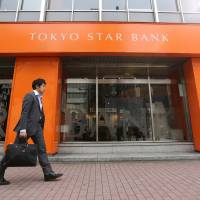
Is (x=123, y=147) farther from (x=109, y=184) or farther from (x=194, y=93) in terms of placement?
(x=109, y=184)

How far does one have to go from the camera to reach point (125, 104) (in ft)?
32.0

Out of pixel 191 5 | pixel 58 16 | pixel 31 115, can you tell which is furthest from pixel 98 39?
pixel 191 5

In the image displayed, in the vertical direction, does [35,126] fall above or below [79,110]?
below

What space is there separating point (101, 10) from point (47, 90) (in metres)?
4.44

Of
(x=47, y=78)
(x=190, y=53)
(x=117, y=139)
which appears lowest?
(x=117, y=139)

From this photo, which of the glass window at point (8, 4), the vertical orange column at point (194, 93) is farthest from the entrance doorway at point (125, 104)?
the glass window at point (8, 4)

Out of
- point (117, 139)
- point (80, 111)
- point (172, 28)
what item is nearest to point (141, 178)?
point (117, 139)

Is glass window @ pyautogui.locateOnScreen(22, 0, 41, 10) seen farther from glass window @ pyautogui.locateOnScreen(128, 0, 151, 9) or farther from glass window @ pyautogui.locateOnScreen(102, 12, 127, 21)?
glass window @ pyautogui.locateOnScreen(128, 0, 151, 9)

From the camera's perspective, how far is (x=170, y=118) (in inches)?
382

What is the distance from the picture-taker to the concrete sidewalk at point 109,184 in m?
3.67

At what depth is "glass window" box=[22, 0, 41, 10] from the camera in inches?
393

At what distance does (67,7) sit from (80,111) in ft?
15.3

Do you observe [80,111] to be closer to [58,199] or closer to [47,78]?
[47,78]

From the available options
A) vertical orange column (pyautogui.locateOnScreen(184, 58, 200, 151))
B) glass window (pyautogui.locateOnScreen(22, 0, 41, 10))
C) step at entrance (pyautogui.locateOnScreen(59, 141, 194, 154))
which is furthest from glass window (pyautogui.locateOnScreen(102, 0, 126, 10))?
step at entrance (pyautogui.locateOnScreen(59, 141, 194, 154))
